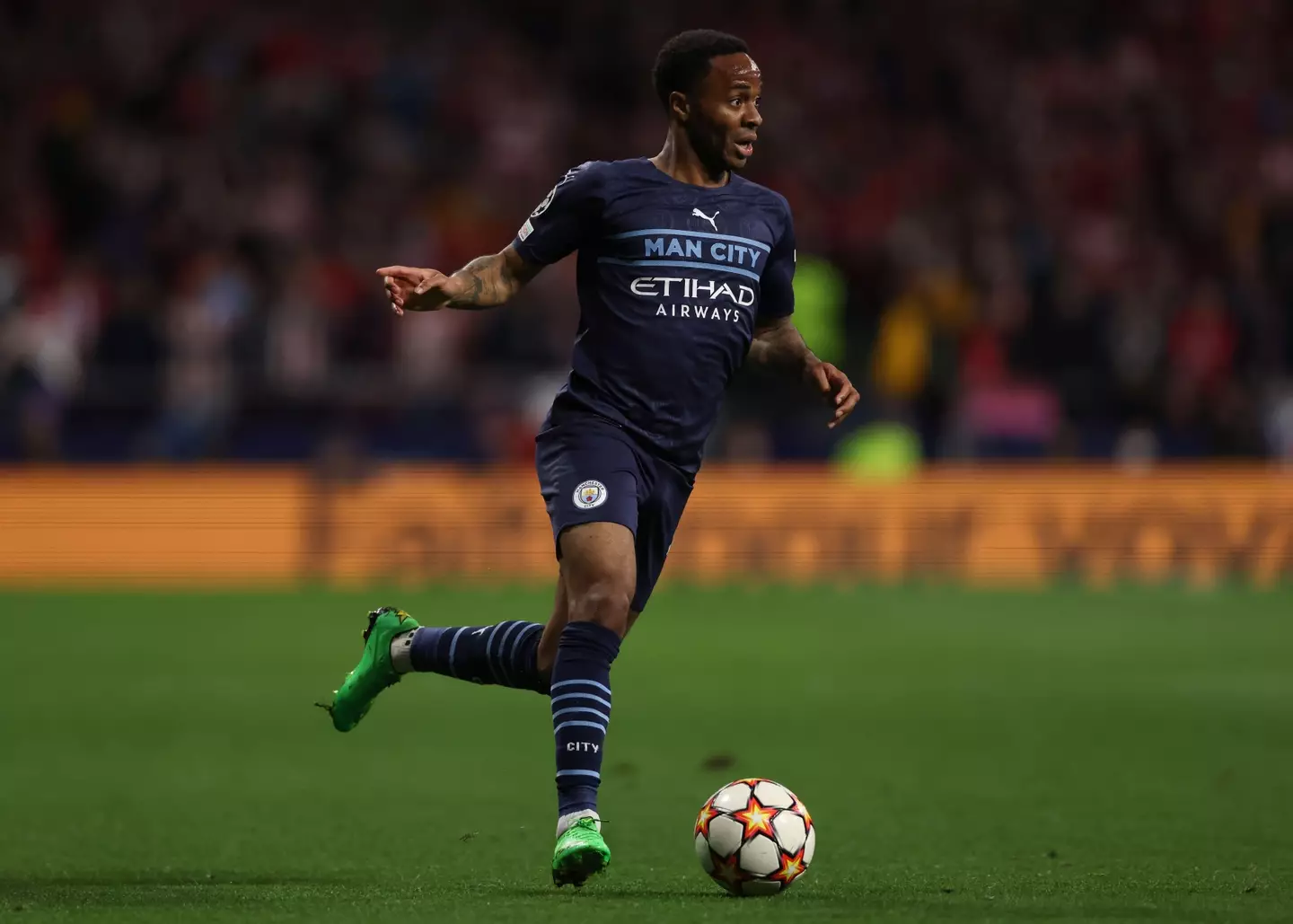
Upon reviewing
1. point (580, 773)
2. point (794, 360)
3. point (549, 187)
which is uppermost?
point (549, 187)

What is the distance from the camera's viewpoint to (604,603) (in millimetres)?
5836

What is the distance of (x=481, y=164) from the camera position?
66.4ft

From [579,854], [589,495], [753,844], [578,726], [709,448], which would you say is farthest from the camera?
[709,448]

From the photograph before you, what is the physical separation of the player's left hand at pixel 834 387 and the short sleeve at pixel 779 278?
8.3 inches

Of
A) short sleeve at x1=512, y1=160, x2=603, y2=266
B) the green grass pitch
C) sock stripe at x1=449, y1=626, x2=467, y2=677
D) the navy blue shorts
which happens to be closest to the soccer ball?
the green grass pitch

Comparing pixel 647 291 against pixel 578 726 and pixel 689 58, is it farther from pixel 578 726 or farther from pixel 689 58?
pixel 578 726

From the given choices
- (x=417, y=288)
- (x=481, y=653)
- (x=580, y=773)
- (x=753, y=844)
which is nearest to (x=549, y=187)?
(x=481, y=653)

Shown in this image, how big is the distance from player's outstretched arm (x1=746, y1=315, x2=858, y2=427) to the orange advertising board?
10269 mm

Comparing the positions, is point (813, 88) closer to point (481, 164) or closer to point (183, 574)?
point (481, 164)

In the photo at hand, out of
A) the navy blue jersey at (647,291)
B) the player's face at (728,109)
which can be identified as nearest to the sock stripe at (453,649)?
the navy blue jersey at (647,291)

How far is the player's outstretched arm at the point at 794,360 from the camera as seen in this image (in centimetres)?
659

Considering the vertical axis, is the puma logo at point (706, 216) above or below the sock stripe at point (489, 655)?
above

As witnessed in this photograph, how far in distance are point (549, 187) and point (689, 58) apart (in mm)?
13842

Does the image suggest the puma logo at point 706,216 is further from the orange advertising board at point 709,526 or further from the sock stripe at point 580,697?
the orange advertising board at point 709,526
